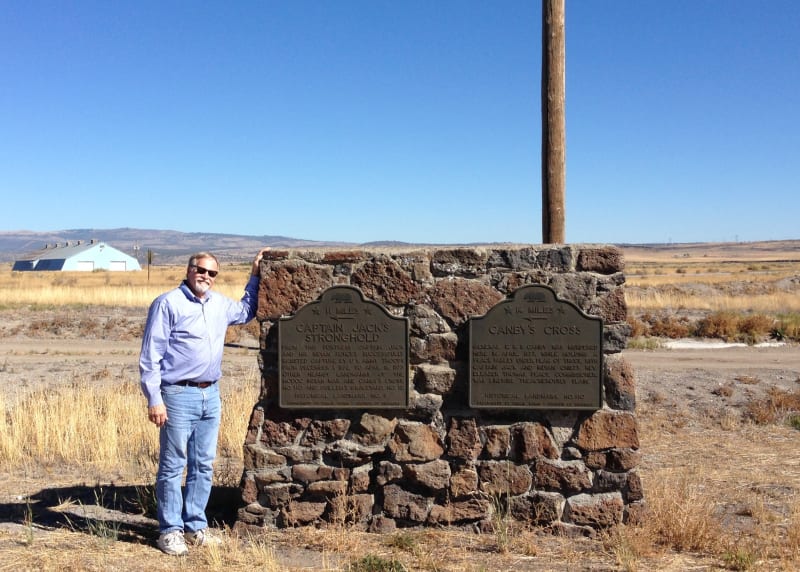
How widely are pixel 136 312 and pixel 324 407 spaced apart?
61.2 feet

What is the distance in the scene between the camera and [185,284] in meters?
4.57

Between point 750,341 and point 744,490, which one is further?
point 750,341

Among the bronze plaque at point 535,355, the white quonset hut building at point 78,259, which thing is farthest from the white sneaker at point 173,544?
the white quonset hut building at point 78,259

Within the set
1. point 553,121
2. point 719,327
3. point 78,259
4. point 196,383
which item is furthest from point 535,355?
point 78,259

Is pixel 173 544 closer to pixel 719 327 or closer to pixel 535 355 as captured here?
pixel 535 355

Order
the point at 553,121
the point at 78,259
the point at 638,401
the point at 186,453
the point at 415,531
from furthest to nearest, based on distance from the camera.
A: the point at 78,259, the point at 638,401, the point at 553,121, the point at 415,531, the point at 186,453

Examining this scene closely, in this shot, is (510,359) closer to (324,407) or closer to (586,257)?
(586,257)

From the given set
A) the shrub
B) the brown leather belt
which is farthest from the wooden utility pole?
the shrub

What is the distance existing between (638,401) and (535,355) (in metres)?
5.02

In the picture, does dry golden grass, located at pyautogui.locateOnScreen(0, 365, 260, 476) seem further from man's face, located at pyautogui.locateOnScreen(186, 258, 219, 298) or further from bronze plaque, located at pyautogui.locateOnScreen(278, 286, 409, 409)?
man's face, located at pyautogui.locateOnScreen(186, 258, 219, 298)

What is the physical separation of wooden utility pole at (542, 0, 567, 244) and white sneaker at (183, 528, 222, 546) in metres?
3.27

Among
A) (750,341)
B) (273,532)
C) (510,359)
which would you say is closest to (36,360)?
(273,532)

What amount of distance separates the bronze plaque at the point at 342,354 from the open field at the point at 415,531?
2.88 ft

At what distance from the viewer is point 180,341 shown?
173 inches
